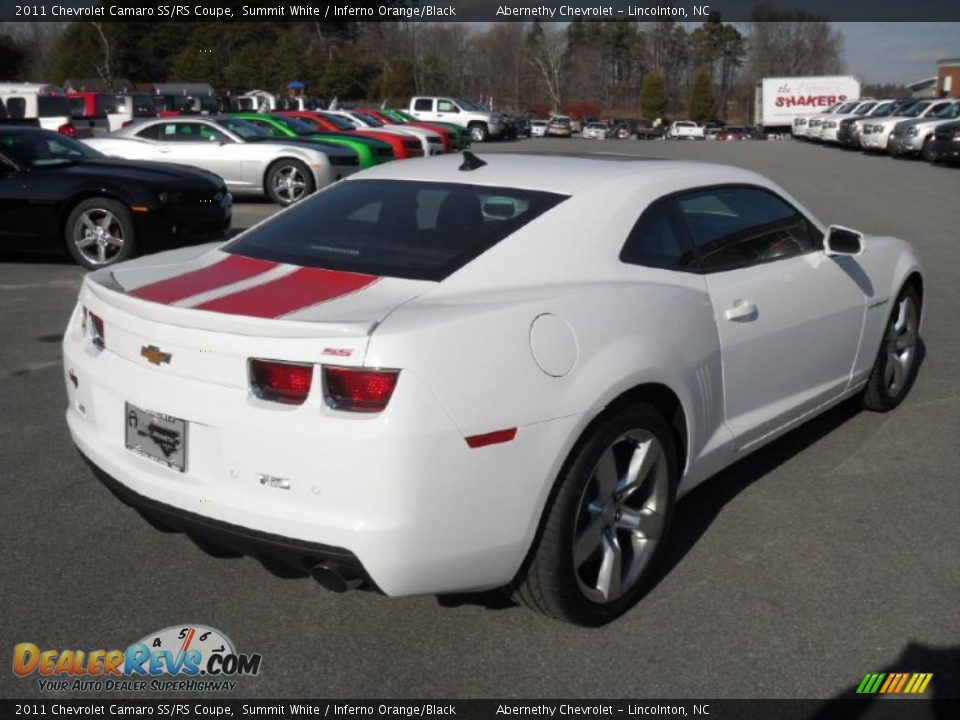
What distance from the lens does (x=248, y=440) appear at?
2.96m

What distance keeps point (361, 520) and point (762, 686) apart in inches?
51.4

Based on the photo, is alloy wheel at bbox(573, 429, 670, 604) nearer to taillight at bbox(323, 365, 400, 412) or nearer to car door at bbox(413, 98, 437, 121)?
taillight at bbox(323, 365, 400, 412)

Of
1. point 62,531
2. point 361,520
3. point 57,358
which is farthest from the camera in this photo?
point 57,358

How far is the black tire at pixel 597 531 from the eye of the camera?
10.5 ft

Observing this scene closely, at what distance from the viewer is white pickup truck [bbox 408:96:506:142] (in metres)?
42.8

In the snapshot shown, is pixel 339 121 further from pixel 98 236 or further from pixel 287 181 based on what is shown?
pixel 98 236

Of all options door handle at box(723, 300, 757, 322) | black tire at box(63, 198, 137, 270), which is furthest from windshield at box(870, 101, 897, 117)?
door handle at box(723, 300, 757, 322)

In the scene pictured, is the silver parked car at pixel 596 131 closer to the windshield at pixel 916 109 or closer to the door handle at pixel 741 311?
the windshield at pixel 916 109

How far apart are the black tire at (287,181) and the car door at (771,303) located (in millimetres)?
12831

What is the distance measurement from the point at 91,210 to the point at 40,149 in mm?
1207

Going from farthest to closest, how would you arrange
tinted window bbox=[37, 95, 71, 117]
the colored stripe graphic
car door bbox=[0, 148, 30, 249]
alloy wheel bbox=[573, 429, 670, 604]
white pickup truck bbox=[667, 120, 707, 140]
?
white pickup truck bbox=[667, 120, 707, 140]
tinted window bbox=[37, 95, 71, 117]
car door bbox=[0, 148, 30, 249]
alloy wheel bbox=[573, 429, 670, 604]
the colored stripe graphic

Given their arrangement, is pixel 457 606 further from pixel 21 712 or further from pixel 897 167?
pixel 897 167

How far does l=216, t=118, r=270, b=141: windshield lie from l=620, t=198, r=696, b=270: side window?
1462 cm

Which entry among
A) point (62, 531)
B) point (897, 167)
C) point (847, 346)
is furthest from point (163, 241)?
point (897, 167)
